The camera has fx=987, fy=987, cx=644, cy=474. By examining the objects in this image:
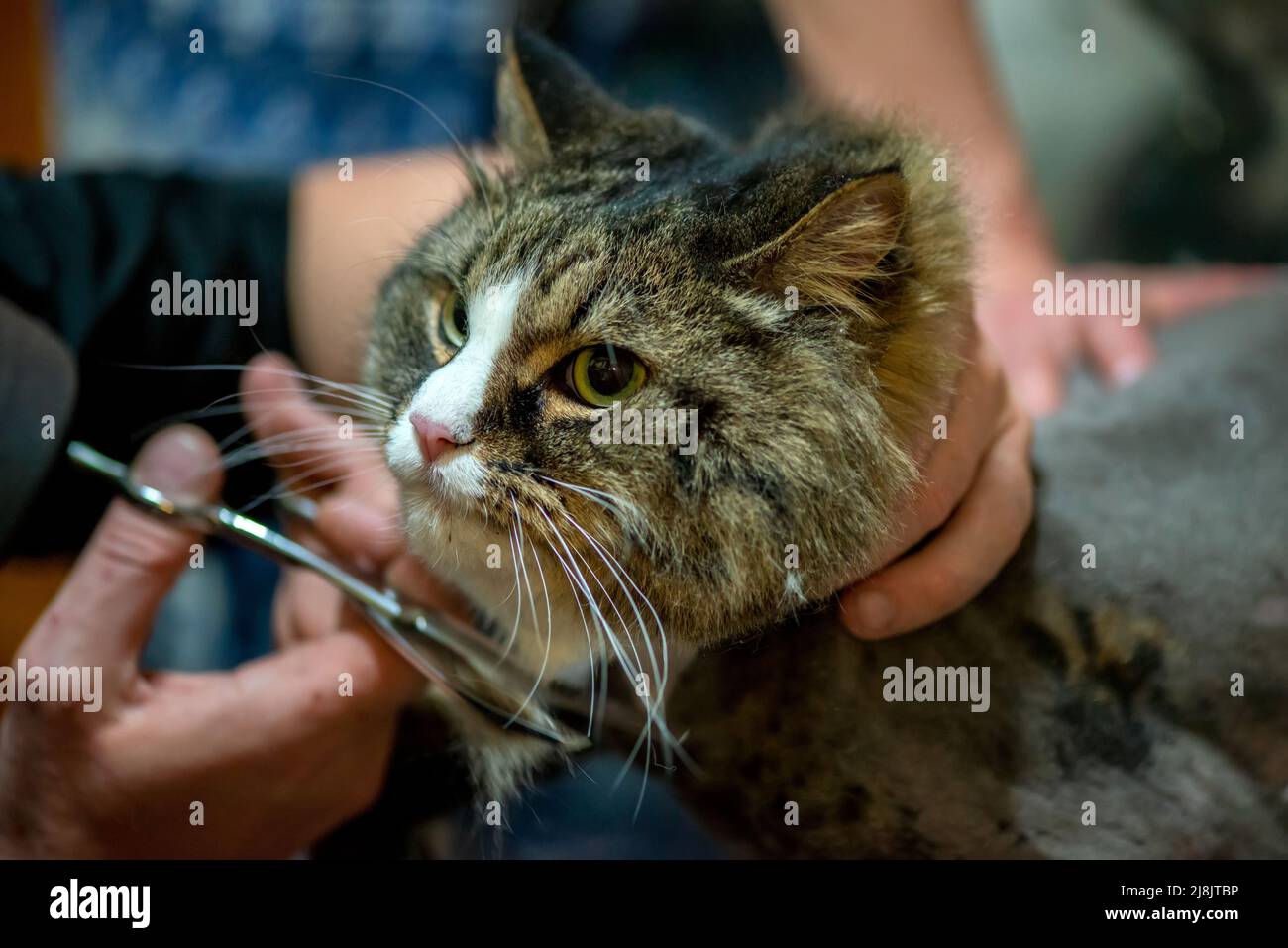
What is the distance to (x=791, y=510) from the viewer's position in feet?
2.00

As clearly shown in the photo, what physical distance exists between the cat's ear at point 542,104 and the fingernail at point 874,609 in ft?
1.30

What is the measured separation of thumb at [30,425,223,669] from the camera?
2.27ft

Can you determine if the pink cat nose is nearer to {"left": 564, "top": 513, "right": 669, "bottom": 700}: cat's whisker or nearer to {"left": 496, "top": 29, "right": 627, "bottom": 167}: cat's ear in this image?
{"left": 564, "top": 513, "right": 669, "bottom": 700}: cat's whisker

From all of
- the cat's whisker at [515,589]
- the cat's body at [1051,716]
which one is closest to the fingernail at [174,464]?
the cat's whisker at [515,589]

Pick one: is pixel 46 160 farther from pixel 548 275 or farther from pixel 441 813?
pixel 441 813

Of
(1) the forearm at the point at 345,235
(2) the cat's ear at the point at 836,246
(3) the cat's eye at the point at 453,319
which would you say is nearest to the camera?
(2) the cat's ear at the point at 836,246

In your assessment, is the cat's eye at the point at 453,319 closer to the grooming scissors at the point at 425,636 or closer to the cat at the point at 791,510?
the cat at the point at 791,510

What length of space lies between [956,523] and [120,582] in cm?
59

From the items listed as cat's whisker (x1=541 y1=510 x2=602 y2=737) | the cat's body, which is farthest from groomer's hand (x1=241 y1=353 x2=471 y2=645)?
the cat's body

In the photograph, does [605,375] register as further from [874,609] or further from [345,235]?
[345,235]

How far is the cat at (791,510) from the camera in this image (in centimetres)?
60

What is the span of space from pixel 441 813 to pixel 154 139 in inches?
31.6

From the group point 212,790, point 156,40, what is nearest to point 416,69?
point 156,40

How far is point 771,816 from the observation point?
28.7 inches
